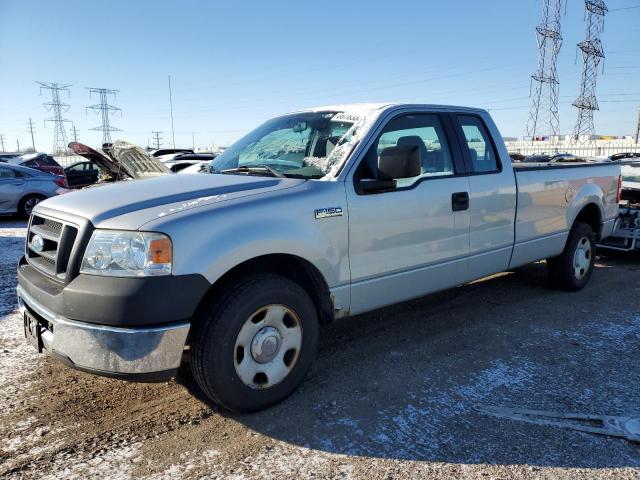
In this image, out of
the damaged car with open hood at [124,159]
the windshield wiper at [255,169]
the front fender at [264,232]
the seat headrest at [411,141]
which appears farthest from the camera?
the damaged car with open hood at [124,159]

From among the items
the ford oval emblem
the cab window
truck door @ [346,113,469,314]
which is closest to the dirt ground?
truck door @ [346,113,469,314]

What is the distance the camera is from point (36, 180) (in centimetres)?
1214

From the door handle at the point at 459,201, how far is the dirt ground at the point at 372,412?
3.68ft

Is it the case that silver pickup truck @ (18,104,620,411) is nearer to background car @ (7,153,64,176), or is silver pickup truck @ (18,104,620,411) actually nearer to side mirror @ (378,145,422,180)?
side mirror @ (378,145,422,180)

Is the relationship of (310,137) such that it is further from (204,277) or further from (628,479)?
(628,479)

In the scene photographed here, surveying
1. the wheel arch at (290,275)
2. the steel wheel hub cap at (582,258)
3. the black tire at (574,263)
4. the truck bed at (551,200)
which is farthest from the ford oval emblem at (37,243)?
the steel wheel hub cap at (582,258)

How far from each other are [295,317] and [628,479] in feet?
6.35

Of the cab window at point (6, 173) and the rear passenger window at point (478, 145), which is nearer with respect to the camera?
the rear passenger window at point (478, 145)

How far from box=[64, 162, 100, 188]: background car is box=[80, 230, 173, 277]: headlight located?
15.1 metres

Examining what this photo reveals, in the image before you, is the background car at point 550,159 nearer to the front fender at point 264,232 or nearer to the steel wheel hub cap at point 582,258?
the steel wheel hub cap at point 582,258

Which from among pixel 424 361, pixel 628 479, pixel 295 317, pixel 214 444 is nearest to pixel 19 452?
pixel 214 444

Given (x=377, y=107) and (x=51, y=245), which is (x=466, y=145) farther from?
(x=51, y=245)

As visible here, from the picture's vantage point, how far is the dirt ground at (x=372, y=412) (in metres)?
2.65

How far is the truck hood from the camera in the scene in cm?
279
